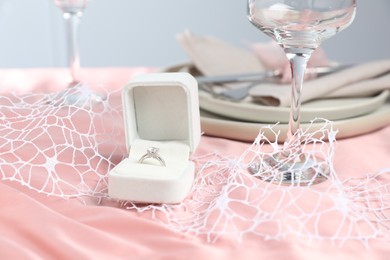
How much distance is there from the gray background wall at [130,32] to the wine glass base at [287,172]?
55.6 inches

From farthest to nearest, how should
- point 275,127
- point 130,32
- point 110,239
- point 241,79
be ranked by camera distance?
point 130,32
point 241,79
point 275,127
point 110,239

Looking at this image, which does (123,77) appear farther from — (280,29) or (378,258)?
(378,258)

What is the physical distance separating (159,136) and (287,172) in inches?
4.9

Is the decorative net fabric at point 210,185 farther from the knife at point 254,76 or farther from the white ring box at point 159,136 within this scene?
the knife at point 254,76

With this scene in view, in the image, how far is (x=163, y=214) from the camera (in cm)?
45

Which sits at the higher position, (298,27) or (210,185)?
(298,27)

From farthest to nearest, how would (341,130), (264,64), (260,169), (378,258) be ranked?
(264,64) → (341,130) → (260,169) → (378,258)

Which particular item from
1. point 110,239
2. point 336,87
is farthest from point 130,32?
point 110,239

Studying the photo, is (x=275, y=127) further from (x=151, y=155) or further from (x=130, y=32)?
(x=130, y=32)

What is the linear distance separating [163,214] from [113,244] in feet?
0.21

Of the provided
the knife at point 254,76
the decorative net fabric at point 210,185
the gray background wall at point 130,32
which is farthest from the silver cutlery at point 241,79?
the gray background wall at point 130,32

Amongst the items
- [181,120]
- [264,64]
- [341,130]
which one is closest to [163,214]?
[181,120]

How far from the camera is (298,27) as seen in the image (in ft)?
1.65

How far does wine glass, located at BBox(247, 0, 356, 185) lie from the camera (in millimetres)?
495
